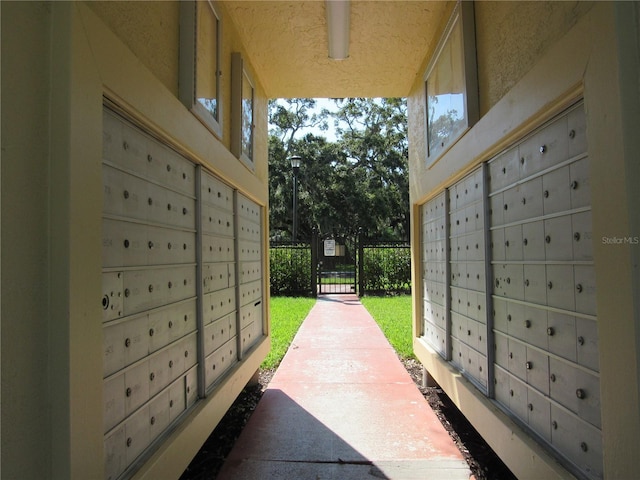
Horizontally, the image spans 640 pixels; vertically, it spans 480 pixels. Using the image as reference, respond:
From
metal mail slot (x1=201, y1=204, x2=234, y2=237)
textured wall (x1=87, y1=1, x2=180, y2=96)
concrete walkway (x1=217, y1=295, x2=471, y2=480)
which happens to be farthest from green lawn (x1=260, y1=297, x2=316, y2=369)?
textured wall (x1=87, y1=1, x2=180, y2=96)

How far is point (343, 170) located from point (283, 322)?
1599 centimetres

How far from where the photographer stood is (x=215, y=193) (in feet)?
10.4

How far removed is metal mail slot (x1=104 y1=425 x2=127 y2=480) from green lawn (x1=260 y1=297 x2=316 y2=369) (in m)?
3.59

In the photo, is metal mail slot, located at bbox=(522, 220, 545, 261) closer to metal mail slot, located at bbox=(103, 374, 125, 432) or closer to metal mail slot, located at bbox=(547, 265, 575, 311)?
metal mail slot, located at bbox=(547, 265, 575, 311)

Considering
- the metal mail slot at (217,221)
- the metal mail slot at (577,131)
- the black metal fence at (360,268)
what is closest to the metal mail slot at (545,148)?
the metal mail slot at (577,131)

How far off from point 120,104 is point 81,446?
53.2 inches

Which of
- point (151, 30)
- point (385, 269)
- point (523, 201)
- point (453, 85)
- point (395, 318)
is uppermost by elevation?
point (453, 85)

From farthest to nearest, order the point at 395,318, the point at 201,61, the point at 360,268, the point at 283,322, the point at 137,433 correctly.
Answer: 1. the point at 360,268
2. the point at 395,318
3. the point at 283,322
4. the point at 201,61
5. the point at 137,433

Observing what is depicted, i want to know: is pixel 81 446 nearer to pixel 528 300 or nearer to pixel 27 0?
pixel 27 0

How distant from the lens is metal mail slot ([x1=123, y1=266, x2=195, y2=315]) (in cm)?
186

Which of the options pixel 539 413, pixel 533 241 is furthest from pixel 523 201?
pixel 539 413

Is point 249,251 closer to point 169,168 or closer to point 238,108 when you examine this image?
point 238,108

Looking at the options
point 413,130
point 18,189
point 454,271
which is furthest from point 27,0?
point 413,130

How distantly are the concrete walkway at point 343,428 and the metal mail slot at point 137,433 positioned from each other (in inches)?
39.1
